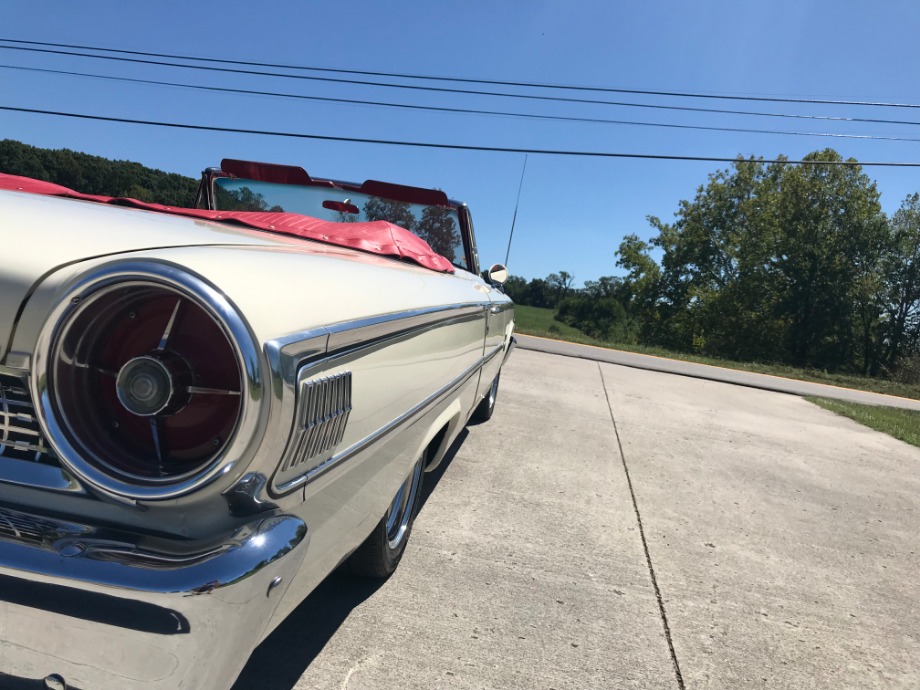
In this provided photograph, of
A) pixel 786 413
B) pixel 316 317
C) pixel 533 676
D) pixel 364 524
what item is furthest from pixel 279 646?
pixel 786 413

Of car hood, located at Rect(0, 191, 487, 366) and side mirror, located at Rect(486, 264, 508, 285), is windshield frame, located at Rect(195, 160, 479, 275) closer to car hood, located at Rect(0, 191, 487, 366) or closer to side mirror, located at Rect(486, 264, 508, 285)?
side mirror, located at Rect(486, 264, 508, 285)

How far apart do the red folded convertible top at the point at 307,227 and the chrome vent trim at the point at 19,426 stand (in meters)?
1.13

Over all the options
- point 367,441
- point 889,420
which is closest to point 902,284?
point 889,420

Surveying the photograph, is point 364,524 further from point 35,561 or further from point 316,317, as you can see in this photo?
point 35,561

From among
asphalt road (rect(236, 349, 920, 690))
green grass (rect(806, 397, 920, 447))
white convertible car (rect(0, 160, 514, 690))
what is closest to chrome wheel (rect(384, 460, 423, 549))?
asphalt road (rect(236, 349, 920, 690))

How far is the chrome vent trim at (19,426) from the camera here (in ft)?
4.13

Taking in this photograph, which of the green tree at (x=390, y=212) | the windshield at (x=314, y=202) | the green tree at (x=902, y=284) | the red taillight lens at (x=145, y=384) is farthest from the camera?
the green tree at (x=902, y=284)

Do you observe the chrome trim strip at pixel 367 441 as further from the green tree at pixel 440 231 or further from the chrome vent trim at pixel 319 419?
the green tree at pixel 440 231

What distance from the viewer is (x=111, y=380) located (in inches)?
50.4

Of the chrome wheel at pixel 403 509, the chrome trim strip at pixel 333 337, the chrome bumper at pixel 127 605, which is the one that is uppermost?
the chrome trim strip at pixel 333 337

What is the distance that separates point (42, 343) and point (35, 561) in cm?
39

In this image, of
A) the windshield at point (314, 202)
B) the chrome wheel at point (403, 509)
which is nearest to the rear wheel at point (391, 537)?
the chrome wheel at point (403, 509)

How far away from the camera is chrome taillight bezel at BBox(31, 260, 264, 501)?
1144mm

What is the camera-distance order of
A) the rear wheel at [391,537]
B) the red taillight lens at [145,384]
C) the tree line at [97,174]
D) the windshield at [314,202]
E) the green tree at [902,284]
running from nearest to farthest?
the red taillight lens at [145,384] < the rear wheel at [391,537] < the windshield at [314,202] < the tree line at [97,174] < the green tree at [902,284]
